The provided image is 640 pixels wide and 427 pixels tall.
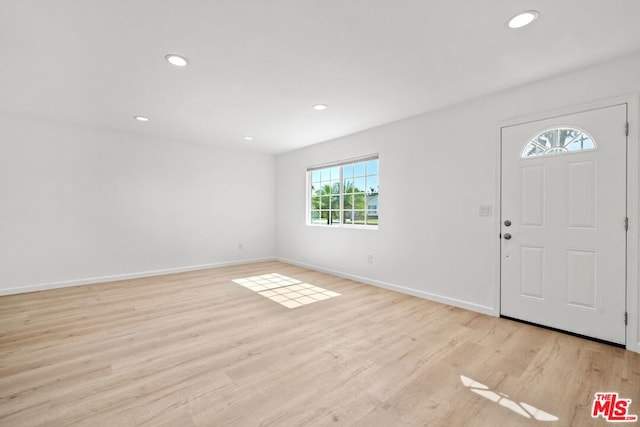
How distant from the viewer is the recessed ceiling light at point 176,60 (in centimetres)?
241

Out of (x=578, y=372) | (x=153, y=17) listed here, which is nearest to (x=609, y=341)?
(x=578, y=372)

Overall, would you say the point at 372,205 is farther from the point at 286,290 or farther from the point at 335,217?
the point at 286,290

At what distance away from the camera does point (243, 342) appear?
100 inches

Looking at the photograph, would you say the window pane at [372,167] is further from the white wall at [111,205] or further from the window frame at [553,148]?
the white wall at [111,205]

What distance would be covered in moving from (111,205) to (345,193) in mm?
3969

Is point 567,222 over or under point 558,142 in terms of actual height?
under

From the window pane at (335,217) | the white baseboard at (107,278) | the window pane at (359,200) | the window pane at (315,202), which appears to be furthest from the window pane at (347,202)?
the white baseboard at (107,278)

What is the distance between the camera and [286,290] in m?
4.19

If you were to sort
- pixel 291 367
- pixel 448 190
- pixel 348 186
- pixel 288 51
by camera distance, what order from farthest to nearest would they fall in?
pixel 348 186 < pixel 448 190 < pixel 288 51 < pixel 291 367

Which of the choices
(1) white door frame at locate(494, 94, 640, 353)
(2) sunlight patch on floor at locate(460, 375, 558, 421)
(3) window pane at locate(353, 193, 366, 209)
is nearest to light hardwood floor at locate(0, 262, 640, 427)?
(2) sunlight patch on floor at locate(460, 375, 558, 421)

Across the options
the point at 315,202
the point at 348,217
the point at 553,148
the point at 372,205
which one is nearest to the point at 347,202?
the point at 348,217

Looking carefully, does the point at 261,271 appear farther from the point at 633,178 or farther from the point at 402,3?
the point at 633,178

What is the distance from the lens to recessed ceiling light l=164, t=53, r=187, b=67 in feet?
7.91

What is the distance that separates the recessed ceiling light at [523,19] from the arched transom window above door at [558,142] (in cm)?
130
